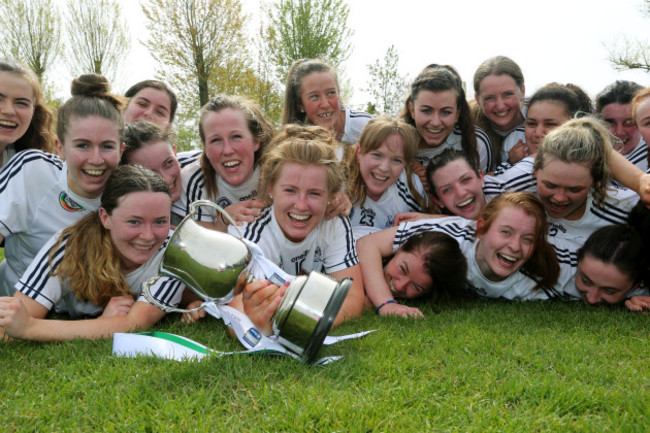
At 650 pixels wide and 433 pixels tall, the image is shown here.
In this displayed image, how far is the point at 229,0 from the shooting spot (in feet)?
60.7

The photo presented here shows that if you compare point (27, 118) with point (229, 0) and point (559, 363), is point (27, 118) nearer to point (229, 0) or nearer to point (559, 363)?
point (559, 363)

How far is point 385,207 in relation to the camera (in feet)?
15.5

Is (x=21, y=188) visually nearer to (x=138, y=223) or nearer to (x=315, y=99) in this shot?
(x=138, y=223)

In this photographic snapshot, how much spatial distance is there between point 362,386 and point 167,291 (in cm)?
173

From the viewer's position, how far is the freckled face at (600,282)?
3.80 meters

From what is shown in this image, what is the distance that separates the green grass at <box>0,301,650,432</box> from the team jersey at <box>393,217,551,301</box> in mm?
1001

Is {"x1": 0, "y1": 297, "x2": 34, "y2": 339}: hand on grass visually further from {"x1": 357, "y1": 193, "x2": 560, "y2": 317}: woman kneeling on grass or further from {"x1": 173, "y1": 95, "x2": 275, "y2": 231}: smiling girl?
{"x1": 357, "y1": 193, "x2": 560, "y2": 317}: woman kneeling on grass

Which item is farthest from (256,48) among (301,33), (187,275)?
(187,275)

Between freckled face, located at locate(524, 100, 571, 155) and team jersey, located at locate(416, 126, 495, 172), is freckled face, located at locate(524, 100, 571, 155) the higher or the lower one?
the higher one

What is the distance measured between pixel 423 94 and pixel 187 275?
10.6 feet

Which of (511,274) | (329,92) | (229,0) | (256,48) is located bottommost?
(511,274)

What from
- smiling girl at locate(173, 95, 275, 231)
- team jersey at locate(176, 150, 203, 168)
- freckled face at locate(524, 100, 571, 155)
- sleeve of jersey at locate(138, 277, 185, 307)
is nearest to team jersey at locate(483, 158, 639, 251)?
freckled face at locate(524, 100, 571, 155)

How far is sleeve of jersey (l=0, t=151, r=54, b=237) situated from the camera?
3.61 m

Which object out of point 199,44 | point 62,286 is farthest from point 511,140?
point 199,44
